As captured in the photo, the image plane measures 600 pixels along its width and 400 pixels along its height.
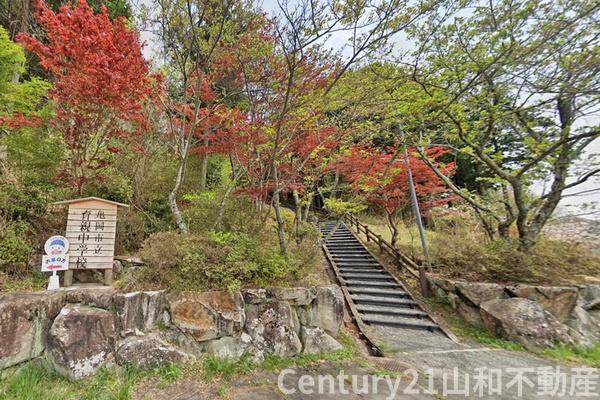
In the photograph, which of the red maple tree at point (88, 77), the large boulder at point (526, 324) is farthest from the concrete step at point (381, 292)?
the red maple tree at point (88, 77)

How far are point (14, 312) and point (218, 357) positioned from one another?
237 centimetres

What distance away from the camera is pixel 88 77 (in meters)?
4.31

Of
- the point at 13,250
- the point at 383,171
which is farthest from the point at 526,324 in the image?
the point at 13,250

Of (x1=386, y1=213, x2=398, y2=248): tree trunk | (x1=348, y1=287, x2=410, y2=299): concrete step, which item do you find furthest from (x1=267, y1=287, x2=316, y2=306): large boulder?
A: (x1=386, y1=213, x2=398, y2=248): tree trunk

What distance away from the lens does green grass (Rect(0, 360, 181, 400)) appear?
2652mm

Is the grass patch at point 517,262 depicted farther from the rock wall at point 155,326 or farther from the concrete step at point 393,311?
the rock wall at point 155,326

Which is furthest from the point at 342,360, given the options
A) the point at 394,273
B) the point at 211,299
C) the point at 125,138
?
the point at 125,138

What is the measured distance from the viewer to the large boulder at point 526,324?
14.5ft

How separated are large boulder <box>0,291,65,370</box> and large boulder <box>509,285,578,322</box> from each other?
7.54 m

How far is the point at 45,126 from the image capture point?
514 centimetres

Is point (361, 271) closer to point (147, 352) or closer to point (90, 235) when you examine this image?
point (147, 352)

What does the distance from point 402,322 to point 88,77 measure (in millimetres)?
7240

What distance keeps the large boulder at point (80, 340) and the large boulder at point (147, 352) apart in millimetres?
148

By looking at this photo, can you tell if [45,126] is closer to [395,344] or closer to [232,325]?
[232,325]
